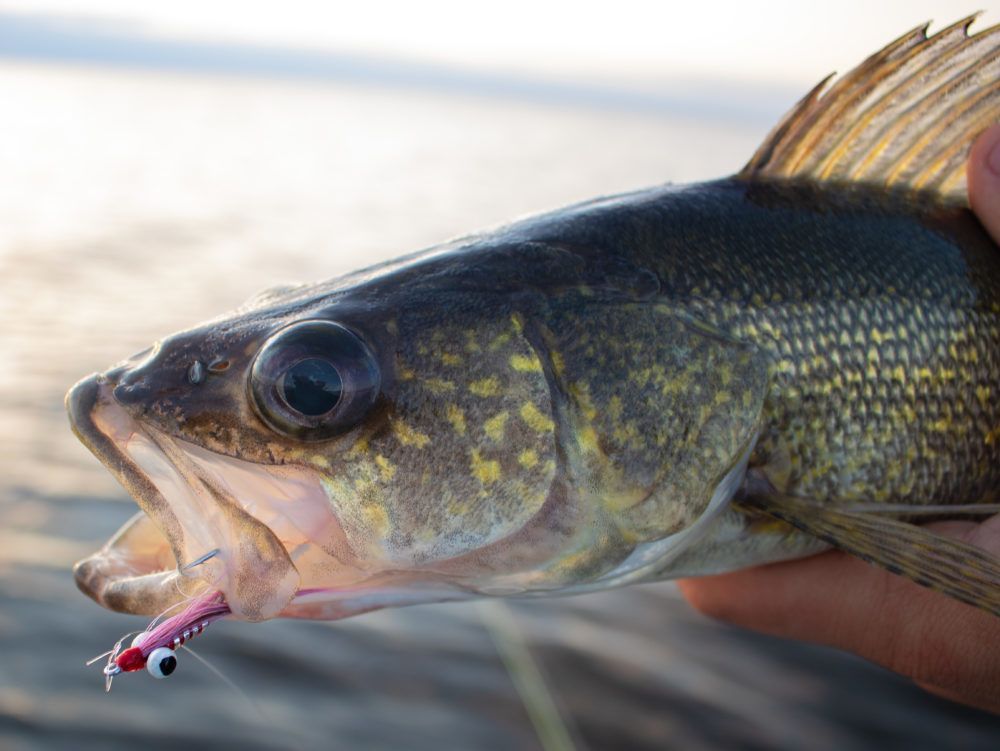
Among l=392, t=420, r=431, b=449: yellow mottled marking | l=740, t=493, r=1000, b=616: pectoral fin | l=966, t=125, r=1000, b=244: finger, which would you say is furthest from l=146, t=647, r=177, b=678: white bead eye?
l=966, t=125, r=1000, b=244: finger

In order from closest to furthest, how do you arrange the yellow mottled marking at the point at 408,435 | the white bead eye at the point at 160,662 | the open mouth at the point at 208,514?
the white bead eye at the point at 160,662, the open mouth at the point at 208,514, the yellow mottled marking at the point at 408,435

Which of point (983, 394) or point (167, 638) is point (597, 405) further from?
point (983, 394)

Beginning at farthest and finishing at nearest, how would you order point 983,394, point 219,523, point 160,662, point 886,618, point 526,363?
point 886,618, point 983,394, point 526,363, point 219,523, point 160,662

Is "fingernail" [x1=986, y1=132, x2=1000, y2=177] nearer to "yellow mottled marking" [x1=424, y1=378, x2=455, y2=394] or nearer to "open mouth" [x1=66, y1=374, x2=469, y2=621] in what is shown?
"yellow mottled marking" [x1=424, y1=378, x2=455, y2=394]

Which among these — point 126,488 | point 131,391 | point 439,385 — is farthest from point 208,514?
point 439,385

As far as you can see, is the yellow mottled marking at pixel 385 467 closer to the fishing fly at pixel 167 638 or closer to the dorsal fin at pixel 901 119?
the fishing fly at pixel 167 638

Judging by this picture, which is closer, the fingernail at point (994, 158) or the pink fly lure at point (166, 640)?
the pink fly lure at point (166, 640)

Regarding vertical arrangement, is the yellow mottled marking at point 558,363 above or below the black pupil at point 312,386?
below

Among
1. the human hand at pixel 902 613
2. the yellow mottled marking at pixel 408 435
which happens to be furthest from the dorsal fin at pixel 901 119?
the yellow mottled marking at pixel 408 435
